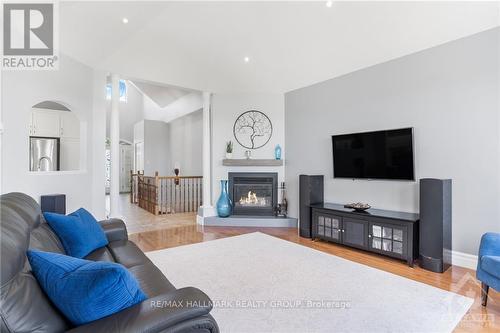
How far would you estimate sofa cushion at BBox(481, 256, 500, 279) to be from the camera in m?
2.17

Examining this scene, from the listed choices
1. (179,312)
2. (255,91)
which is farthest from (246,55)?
(179,312)

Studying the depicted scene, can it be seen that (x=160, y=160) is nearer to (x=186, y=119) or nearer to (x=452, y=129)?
(x=186, y=119)

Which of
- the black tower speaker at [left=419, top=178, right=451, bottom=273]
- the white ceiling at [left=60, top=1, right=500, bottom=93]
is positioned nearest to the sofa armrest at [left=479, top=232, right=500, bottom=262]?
the black tower speaker at [left=419, top=178, right=451, bottom=273]

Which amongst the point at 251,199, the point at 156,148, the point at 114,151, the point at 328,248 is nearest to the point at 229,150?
the point at 251,199

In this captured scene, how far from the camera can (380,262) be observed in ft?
A: 11.2

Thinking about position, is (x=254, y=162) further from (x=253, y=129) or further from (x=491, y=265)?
(x=491, y=265)

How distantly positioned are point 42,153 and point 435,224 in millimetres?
6640

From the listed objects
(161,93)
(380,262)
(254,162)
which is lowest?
(380,262)

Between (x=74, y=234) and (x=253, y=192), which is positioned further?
(x=253, y=192)

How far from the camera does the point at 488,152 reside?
121 inches

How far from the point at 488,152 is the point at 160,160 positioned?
941cm

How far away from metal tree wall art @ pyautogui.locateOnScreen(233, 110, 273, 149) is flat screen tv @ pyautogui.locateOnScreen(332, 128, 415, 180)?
1571 millimetres

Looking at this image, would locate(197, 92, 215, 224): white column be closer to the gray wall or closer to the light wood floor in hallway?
the light wood floor in hallway
